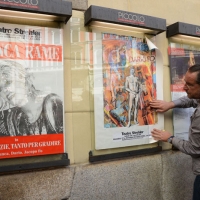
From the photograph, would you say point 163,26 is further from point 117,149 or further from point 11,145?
point 11,145

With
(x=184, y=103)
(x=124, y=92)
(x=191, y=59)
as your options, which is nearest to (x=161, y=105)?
(x=184, y=103)

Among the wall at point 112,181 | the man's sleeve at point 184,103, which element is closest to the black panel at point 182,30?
the man's sleeve at point 184,103

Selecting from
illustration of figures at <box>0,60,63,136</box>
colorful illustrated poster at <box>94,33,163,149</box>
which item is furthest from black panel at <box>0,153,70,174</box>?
colorful illustrated poster at <box>94,33,163,149</box>

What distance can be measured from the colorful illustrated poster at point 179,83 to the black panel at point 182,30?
27 centimetres

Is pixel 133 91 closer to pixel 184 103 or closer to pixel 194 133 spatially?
pixel 184 103

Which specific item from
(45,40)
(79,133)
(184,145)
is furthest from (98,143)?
(45,40)

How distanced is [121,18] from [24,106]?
5.70ft

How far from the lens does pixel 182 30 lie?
3609mm

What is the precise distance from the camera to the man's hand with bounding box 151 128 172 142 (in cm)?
316

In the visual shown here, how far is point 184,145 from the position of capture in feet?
9.02

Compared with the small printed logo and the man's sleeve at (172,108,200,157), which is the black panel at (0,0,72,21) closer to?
the small printed logo

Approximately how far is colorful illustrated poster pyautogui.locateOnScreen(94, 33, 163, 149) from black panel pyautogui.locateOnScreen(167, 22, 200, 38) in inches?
19.4

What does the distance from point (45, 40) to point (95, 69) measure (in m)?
0.76

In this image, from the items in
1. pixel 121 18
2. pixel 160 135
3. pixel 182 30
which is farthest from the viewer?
pixel 182 30
